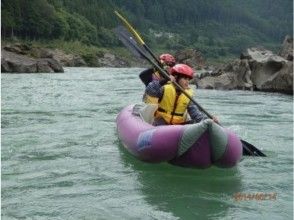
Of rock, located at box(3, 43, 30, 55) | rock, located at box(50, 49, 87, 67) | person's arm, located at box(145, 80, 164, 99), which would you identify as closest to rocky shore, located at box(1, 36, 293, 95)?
rock, located at box(3, 43, 30, 55)

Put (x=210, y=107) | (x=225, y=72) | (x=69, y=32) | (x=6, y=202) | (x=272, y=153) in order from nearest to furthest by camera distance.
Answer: (x=6, y=202) < (x=272, y=153) < (x=210, y=107) < (x=225, y=72) < (x=69, y=32)

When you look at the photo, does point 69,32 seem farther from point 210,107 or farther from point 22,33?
point 210,107

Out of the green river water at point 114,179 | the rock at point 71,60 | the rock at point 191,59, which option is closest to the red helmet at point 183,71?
the green river water at point 114,179

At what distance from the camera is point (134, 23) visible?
6058 inches

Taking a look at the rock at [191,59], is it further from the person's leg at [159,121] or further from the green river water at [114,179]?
the person's leg at [159,121]

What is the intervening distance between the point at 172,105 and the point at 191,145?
1.48m

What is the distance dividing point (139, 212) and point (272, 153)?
14.1 ft

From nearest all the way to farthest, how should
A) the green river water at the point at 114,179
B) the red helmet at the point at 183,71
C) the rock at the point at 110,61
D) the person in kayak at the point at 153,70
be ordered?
the green river water at the point at 114,179 → the red helmet at the point at 183,71 → the person in kayak at the point at 153,70 → the rock at the point at 110,61

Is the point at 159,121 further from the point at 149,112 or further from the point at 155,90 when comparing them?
the point at 155,90

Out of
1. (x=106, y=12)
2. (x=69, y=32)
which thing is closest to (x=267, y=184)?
(x=69, y=32)

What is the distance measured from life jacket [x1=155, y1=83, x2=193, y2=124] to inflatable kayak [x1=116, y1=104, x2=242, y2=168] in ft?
2.49

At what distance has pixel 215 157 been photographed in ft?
23.5

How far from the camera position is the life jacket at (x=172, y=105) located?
833cm

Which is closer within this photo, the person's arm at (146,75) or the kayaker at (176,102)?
the kayaker at (176,102)
